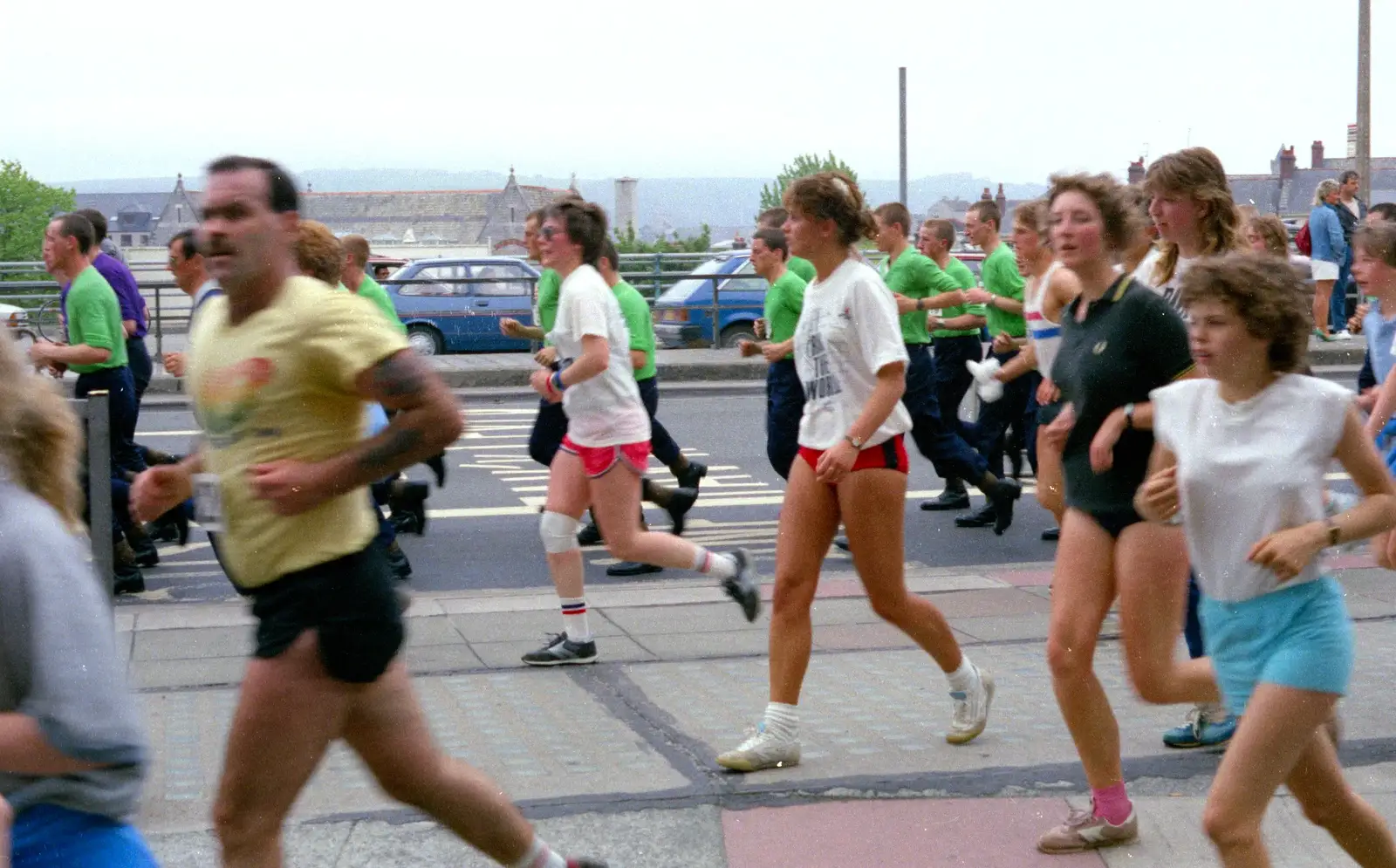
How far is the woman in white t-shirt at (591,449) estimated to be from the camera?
21.0 feet

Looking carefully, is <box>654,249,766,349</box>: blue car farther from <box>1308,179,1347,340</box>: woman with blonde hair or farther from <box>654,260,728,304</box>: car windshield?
<box>1308,179,1347,340</box>: woman with blonde hair

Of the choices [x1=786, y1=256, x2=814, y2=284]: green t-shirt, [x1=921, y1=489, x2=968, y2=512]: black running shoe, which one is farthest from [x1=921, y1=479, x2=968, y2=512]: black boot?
[x1=786, y1=256, x2=814, y2=284]: green t-shirt

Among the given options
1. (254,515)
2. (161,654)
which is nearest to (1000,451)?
(161,654)

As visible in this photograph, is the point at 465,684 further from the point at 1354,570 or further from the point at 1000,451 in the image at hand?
the point at 1000,451

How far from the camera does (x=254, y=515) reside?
3.28 meters

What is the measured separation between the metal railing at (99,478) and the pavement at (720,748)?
0.65m

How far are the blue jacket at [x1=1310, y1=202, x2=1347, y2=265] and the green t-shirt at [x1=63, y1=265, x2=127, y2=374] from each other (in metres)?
15.1

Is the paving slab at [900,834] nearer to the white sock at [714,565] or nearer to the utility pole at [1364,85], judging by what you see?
the white sock at [714,565]

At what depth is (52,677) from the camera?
2270 millimetres

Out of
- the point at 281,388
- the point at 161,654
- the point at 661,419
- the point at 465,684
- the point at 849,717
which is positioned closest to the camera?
the point at 281,388

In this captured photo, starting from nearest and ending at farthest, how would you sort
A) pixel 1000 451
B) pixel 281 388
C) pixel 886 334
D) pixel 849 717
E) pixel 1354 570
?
pixel 281 388
pixel 886 334
pixel 849 717
pixel 1354 570
pixel 1000 451

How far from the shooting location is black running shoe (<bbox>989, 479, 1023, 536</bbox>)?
962cm

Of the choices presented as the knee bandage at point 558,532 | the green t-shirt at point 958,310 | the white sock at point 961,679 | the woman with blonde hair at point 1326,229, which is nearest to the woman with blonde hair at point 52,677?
the white sock at point 961,679

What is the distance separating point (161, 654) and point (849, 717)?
9.35ft
